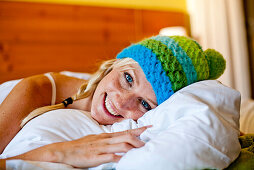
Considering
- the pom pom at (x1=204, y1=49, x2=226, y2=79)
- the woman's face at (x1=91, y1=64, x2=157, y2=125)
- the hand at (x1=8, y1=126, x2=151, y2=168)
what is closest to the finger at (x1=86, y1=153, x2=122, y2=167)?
the hand at (x1=8, y1=126, x2=151, y2=168)

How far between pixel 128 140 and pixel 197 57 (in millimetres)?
448

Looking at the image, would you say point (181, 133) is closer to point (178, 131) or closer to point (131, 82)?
point (178, 131)

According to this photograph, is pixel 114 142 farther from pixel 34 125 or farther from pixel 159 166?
pixel 34 125

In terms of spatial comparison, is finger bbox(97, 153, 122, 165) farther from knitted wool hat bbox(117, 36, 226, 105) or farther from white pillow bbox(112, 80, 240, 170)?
knitted wool hat bbox(117, 36, 226, 105)

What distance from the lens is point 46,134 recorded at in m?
0.76

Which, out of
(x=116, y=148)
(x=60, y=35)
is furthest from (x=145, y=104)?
(x=60, y=35)

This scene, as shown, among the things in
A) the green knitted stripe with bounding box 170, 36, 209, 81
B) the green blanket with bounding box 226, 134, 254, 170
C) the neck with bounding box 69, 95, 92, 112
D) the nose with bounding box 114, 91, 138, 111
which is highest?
the green knitted stripe with bounding box 170, 36, 209, 81

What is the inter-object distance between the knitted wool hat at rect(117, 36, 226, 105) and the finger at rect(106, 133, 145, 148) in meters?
0.25

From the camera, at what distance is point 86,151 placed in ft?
2.28

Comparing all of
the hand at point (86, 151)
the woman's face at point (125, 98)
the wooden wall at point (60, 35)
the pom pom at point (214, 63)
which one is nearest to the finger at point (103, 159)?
the hand at point (86, 151)

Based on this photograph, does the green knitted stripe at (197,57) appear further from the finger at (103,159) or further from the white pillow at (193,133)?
the finger at (103,159)

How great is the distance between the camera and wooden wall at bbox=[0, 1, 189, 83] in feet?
8.39

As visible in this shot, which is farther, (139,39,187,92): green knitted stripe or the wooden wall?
the wooden wall

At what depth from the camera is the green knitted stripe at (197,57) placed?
3.06 ft
